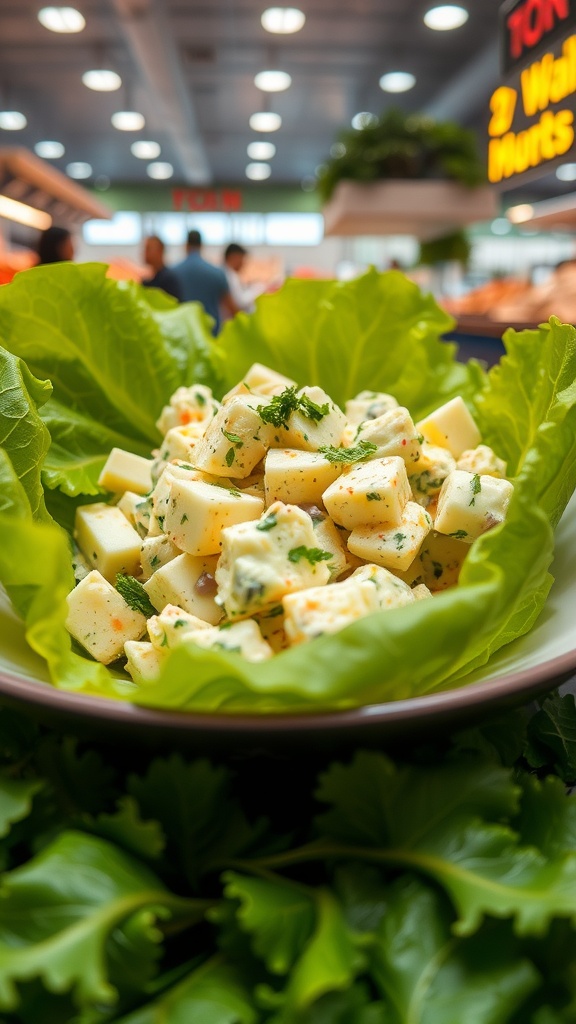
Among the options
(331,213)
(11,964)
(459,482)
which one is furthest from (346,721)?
(331,213)

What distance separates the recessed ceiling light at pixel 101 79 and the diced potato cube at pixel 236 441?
8346 millimetres

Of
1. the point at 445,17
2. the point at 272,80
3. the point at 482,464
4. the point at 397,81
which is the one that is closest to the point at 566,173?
the point at 397,81

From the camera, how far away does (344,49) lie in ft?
25.8

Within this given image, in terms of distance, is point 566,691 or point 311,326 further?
point 311,326

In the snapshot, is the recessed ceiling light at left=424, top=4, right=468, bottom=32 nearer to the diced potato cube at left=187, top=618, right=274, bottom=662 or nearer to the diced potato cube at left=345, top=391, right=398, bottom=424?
the diced potato cube at left=345, top=391, right=398, bottom=424

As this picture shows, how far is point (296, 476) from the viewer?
98 centimetres

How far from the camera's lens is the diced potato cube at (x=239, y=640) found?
Answer: 2.49 feet

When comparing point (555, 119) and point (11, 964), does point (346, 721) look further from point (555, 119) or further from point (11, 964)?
point (555, 119)

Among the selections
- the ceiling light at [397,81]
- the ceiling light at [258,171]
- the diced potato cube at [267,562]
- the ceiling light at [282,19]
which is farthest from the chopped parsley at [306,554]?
the ceiling light at [258,171]

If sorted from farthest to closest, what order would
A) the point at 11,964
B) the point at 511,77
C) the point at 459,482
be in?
the point at 511,77 < the point at 459,482 < the point at 11,964

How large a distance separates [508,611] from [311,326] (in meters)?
0.91

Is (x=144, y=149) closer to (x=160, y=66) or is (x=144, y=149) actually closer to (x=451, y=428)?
(x=160, y=66)

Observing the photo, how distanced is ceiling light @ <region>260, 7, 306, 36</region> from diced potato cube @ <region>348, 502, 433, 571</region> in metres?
6.78

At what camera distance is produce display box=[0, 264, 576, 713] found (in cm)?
67
